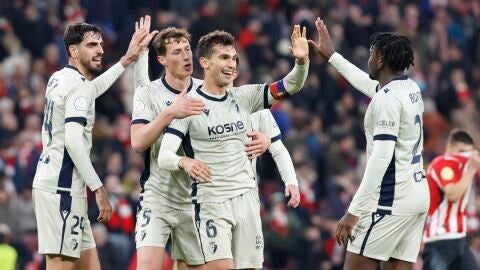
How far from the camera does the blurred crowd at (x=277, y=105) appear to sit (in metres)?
18.2

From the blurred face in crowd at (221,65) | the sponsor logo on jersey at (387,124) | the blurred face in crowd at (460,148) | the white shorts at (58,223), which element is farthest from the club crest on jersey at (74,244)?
the blurred face in crowd at (460,148)

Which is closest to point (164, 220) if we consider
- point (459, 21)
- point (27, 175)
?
point (27, 175)

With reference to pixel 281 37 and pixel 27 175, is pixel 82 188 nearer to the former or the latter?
pixel 27 175

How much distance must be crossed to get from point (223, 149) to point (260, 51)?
1215 centimetres

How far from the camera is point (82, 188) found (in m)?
11.6

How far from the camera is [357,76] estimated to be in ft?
38.2

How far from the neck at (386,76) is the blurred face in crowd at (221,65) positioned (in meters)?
1.25

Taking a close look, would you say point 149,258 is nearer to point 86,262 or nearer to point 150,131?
point 86,262

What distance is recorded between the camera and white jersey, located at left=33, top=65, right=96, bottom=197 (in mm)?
11414

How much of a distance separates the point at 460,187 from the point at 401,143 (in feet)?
7.73

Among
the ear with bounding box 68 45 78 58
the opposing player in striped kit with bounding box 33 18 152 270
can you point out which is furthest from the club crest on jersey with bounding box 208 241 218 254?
the ear with bounding box 68 45 78 58

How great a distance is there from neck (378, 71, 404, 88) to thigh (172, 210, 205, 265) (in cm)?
206

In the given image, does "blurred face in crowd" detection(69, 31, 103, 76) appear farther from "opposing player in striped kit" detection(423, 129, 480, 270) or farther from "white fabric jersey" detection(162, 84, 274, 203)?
"opposing player in striped kit" detection(423, 129, 480, 270)

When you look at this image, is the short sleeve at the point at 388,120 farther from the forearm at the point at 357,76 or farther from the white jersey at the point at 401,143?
the forearm at the point at 357,76
